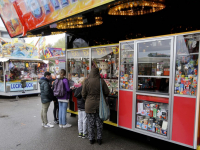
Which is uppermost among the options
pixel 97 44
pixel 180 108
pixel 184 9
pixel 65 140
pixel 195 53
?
pixel 184 9

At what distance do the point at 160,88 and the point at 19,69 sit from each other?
1069 centimetres

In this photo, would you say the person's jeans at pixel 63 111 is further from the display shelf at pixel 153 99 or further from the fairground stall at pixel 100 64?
the display shelf at pixel 153 99

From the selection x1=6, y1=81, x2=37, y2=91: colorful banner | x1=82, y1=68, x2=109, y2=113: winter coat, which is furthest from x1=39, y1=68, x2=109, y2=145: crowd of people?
x1=6, y1=81, x2=37, y2=91: colorful banner

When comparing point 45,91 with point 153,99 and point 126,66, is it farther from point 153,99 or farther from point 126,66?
point 153,99

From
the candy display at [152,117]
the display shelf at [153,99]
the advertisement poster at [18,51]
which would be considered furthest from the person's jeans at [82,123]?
the advertisement poster at [18,51]

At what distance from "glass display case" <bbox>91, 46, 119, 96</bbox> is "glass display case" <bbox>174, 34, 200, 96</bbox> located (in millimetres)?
2106

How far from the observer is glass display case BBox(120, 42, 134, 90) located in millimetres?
4184

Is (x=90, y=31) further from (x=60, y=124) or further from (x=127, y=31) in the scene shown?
(x=60, y=124)

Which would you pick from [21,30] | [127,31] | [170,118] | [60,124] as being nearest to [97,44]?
[127,31]

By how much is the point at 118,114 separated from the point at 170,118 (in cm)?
140

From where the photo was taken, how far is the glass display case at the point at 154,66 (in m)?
3.61

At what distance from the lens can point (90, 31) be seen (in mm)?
5668

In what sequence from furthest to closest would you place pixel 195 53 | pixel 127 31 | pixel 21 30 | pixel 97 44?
pixel 21 30, pixel 97 44, pixel 127 31, pixel 195 53

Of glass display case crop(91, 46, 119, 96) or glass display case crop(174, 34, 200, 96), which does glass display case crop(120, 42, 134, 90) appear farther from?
glass display case crop(174, 34, 200, 96)
